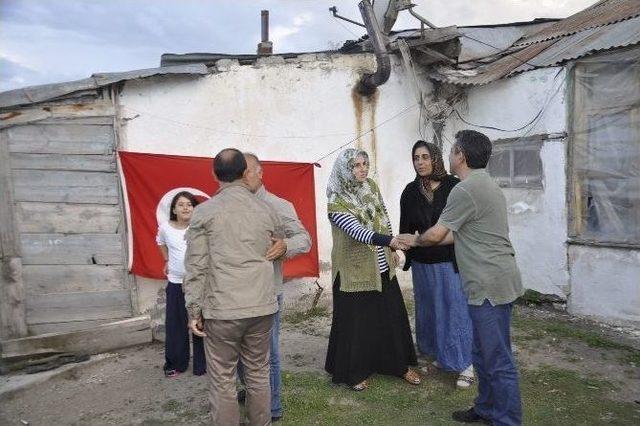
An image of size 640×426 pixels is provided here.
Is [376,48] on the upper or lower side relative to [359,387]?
upper

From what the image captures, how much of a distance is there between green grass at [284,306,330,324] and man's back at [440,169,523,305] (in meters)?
3.30

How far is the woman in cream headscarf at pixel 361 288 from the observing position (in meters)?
3.87

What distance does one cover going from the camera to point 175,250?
4301mm

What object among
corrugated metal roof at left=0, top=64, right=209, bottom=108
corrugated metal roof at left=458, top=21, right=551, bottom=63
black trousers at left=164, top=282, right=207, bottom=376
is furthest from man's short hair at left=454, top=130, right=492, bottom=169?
corrugated metal roof at left=458, top=21, right=551, bottom=63

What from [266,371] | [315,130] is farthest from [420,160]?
[315,130]

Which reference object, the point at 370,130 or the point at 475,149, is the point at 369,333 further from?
the point at 370,130

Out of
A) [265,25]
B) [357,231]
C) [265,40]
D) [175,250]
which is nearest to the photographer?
[357,231]

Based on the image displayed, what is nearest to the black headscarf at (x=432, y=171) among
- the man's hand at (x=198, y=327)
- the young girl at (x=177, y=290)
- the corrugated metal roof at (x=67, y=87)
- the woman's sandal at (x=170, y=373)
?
the young girl at (x=177, y=290)

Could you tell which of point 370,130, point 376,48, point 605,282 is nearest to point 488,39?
point 376,48

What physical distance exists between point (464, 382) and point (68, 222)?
13.6 ft

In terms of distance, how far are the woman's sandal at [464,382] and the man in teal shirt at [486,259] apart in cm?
84

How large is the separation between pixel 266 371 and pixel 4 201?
3595 millimetres

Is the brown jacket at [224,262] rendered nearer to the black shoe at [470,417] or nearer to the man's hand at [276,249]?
the man's hand at [276,249]

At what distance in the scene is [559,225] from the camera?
19.8 feet
